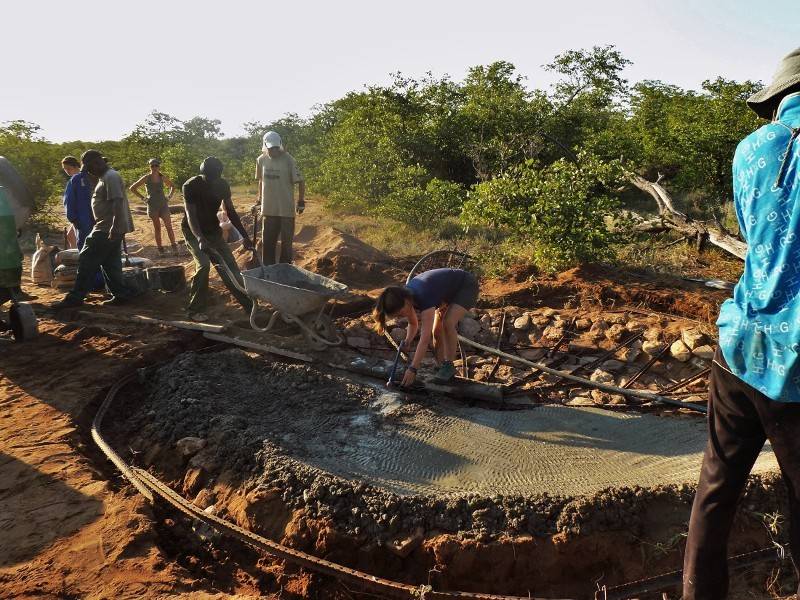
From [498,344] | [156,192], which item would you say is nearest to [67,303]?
[156,192]

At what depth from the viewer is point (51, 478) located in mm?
3814

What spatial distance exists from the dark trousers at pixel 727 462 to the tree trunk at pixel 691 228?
21.0 ft

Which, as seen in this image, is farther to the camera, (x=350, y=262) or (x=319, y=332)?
(x=350, y=262)

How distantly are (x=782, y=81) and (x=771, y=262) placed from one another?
0.63 metres

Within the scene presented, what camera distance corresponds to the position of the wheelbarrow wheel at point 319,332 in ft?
19.2

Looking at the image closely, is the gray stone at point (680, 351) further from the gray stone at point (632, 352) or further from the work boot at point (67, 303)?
the work boot at point (67, 303)

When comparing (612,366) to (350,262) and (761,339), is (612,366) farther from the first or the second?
(350,262)

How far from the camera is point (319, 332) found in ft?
19.7

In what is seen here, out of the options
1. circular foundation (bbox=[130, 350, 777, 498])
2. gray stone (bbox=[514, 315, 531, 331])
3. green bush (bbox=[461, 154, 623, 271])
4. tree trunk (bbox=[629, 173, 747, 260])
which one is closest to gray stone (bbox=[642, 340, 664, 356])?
circular foundation (bbox=[130, 350, 777, 498])

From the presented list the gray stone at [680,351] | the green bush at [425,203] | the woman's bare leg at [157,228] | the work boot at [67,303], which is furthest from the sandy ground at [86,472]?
the green bush at [425,203]

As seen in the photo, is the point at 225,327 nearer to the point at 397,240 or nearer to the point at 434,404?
the point at 434,404

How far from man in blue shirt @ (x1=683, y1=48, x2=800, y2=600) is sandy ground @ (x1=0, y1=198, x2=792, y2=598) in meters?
2.09

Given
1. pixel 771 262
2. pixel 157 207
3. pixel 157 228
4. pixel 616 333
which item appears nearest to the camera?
pixel 771 262

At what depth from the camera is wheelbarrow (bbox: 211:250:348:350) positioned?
5.73 metres
